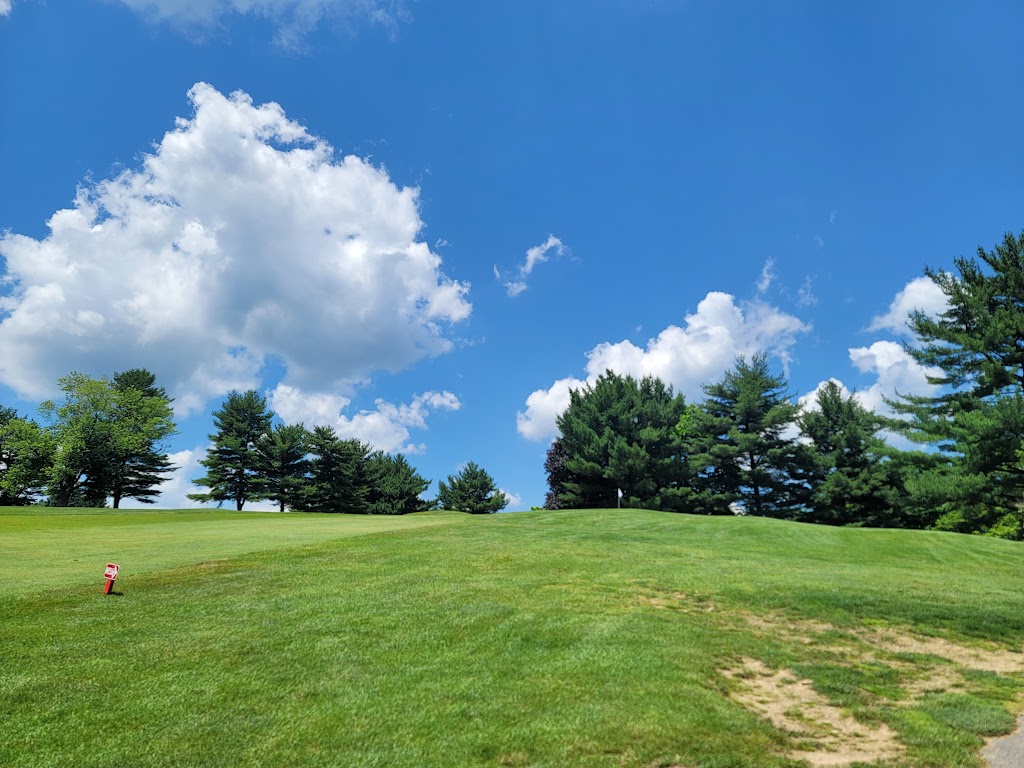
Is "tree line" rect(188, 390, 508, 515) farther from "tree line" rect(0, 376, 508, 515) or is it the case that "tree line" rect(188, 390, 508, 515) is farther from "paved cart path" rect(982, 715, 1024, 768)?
"paved cart path" rect(982, 715, 1024, 768)

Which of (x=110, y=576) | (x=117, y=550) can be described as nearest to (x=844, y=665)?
(x=110, y=576)

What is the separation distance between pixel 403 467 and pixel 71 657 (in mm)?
66276

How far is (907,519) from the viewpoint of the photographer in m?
50.5

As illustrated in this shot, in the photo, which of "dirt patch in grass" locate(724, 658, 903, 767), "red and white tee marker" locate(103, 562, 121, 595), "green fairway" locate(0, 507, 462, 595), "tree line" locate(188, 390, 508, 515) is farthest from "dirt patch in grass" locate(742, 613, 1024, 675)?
"tree line" locate(188, 390, 508, 515)

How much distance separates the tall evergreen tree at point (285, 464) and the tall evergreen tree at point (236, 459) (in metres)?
0.71

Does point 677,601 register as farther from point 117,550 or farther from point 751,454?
point 751,454

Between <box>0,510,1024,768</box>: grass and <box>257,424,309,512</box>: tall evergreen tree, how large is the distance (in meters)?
52.1

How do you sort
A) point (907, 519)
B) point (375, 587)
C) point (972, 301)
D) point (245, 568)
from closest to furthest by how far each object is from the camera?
point (375, 587) → point (245, 568) → point (972, 301) → point (907, 519)

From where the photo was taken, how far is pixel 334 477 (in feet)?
224

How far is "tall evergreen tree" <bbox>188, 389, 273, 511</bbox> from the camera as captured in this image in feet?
215

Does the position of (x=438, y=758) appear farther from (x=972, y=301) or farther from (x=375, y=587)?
(x=972, y=301)

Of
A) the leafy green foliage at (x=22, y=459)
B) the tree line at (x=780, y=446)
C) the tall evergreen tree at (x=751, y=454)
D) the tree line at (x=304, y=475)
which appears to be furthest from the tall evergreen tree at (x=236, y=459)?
the tall evergreen tree at (x=751, y=454)

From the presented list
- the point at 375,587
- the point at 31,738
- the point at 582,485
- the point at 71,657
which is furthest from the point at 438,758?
the point at 582,485

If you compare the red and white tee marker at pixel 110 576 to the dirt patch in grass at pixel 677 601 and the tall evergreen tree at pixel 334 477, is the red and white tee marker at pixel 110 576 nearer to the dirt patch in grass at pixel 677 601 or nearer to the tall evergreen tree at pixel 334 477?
the dirt patch in grass at pixel 677 601
